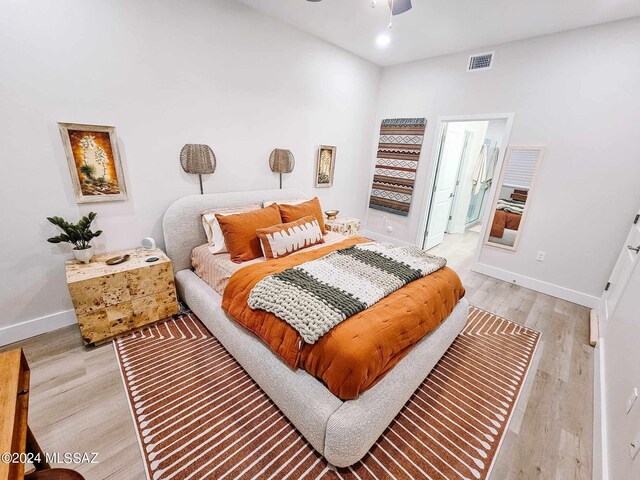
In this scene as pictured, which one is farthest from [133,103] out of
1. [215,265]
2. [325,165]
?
[325,165]

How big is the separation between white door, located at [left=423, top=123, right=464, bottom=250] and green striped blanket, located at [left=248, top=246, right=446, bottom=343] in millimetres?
2285

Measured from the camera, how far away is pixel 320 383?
1.39m

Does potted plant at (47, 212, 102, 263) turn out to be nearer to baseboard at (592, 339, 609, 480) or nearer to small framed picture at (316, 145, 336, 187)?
small framed picture at (316, 145, 336, 187)

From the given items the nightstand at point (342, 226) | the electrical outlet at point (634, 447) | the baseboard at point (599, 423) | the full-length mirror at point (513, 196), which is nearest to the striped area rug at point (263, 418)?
the baseboard at point (599, 423)

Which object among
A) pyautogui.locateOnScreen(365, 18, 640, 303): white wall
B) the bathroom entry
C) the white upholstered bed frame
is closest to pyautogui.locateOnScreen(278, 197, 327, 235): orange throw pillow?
the white upholstered bed frame

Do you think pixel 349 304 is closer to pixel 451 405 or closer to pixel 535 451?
pixel 451 405

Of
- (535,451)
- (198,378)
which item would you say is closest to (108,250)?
(198,378)

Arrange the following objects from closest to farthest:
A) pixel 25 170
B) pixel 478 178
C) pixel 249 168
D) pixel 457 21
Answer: pixel 25 170, pixel 457 21, pixel 249 168, pixel 478 178

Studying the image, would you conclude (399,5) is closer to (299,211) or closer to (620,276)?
(299,211)

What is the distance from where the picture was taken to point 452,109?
3586 mm

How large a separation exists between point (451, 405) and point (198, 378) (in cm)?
166

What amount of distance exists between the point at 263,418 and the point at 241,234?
1.36 meters

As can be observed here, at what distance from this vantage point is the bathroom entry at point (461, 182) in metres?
4.15

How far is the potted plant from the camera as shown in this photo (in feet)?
6.28
